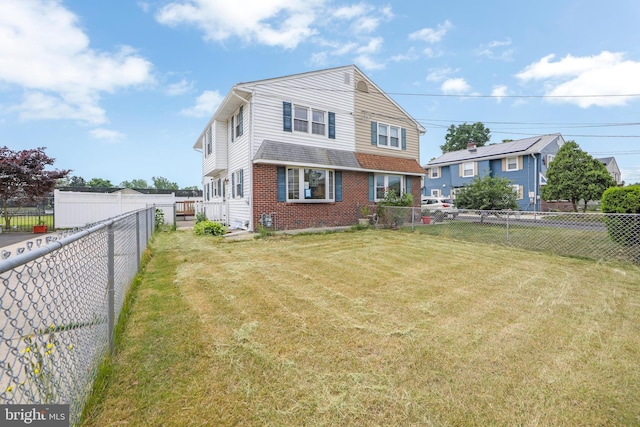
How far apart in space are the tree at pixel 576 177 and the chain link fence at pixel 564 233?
1032 cm

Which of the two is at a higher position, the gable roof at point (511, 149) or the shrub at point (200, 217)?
the gable roof at point (511, 149)

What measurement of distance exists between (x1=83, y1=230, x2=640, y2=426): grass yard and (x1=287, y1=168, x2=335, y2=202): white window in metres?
6.55

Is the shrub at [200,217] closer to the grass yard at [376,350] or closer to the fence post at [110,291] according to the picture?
the grass yard at [376,350]

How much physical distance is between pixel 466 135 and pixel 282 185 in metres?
50.2

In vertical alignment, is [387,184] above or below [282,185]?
above

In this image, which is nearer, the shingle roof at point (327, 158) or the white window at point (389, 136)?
the shingle roof at point (327, 158)

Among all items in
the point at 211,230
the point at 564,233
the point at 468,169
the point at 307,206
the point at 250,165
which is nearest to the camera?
the point at 564,233

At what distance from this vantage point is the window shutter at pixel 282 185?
11422 mm

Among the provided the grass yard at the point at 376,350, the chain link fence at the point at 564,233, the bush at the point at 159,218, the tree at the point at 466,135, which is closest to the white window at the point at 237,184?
the bush at the point at 159,218

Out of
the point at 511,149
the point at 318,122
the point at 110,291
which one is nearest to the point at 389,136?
the point at 318,122

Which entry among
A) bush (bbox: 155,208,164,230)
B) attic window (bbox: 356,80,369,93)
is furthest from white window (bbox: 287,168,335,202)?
bush (bbox: 155,208,164,230)

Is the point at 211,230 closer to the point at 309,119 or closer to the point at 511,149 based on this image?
the point at 309,119

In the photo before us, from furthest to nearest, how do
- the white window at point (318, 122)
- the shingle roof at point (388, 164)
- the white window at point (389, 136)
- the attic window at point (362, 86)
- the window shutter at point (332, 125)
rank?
the white window at point (389, 136)
the attic window at point (362, 86)
the shingle roof at point (388, 164)
the window shutter at point (332, 125)
the white window at point (318, 122)

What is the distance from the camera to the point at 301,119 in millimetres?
12414
